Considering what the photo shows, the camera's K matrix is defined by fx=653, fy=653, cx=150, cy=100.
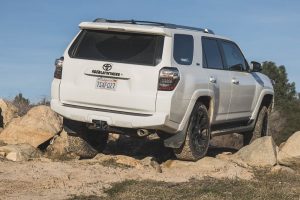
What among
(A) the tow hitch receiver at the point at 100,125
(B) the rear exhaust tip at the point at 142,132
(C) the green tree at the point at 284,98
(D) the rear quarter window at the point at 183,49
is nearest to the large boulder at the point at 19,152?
(A) the tow hitch receiver at the point at 100,125

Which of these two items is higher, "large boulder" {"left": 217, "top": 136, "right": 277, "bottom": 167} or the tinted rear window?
the tinted rear window

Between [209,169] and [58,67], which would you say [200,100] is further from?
[58,67]

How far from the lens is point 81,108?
29.7 ft

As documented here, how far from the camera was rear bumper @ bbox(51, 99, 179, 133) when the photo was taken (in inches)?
339

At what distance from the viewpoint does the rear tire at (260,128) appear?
1230 centimetres

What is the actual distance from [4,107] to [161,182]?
627 centimetres

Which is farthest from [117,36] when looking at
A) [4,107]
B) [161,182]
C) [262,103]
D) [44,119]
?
[4,107]

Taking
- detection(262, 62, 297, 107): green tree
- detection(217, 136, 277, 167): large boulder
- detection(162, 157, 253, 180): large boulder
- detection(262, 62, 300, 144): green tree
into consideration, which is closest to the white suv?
detection(162, 157, 253, 180): large boulder

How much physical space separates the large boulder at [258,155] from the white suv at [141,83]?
30.4 inches

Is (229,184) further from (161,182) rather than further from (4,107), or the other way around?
(4,107)

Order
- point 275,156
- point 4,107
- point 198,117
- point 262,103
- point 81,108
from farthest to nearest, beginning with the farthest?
point 4,107
point 262,103
point 275,156
point 198,117
point 81,108

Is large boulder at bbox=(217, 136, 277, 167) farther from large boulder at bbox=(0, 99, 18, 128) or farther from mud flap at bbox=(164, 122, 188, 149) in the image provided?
large boulder at bbox=(0, 99, 18, 128)

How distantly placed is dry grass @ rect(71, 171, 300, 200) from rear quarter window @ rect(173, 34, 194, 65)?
171 centimetres

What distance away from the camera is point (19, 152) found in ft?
32.7
